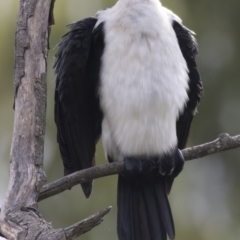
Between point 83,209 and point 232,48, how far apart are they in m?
2.01

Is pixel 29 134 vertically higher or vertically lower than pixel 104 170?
higher

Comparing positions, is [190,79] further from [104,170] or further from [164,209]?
[104,170]

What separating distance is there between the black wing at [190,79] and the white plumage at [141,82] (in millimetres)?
139

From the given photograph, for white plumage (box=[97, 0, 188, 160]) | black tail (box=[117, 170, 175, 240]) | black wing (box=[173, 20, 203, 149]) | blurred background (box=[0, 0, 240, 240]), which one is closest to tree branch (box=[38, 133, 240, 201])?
white plumage (box=[97, 0, 188, 160])

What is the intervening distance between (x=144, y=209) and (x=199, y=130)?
11.4 feet

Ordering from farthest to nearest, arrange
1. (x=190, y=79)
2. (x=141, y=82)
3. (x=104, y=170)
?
(x=190, y=79) < (x=141, y=82) < (x=104, y=170)

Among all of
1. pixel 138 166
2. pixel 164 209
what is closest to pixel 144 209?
pixel 164 209

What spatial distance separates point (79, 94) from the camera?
13.6ft

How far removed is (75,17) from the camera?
734 centimetres

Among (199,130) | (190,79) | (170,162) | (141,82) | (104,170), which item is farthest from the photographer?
(199,130)

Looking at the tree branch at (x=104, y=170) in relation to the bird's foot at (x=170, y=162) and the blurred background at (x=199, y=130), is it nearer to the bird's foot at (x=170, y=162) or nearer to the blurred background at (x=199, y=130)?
the bird's foot at (x=170, y=162)

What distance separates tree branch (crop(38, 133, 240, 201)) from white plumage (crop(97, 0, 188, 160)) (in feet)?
0.66

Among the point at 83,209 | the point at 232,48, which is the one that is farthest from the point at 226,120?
the point at 83,209

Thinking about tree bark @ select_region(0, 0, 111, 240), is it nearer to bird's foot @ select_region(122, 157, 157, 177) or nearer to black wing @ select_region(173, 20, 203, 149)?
bird's foot @ select_region(122, 157, 157, 177)
